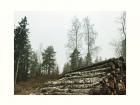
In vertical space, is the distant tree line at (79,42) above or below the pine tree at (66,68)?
above

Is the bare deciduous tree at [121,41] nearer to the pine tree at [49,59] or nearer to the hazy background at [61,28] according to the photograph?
the hazy background at [61,28]

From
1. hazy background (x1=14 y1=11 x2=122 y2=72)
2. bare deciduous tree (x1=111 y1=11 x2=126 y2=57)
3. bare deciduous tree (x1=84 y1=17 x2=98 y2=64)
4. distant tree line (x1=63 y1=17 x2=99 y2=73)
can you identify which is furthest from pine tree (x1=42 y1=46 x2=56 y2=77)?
bare deciduous tree (x1=111 y1=11 x2=126 y2=57)

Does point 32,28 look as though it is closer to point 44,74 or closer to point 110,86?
point 44,74

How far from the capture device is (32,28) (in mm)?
3109

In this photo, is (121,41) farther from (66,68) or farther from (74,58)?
(66,68)

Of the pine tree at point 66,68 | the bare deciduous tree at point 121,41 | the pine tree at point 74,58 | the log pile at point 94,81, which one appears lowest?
the log pile at point 94,81

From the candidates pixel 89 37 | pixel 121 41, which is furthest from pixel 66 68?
pixel 121 41

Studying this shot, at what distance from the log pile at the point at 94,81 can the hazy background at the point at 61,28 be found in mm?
131

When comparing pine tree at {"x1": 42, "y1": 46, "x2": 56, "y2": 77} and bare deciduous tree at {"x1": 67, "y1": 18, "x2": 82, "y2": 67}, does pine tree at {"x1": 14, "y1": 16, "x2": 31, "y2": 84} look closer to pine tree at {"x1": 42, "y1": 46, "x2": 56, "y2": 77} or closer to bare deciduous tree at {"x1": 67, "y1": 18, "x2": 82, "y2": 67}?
pine tree at {"x1": 42, "y1": 46, "x2": 56, "y2": 77}

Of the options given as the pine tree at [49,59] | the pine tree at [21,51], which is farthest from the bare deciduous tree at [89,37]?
the pine tree at [21,51]

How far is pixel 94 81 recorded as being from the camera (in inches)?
121

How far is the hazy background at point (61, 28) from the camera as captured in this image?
10.1 feet
